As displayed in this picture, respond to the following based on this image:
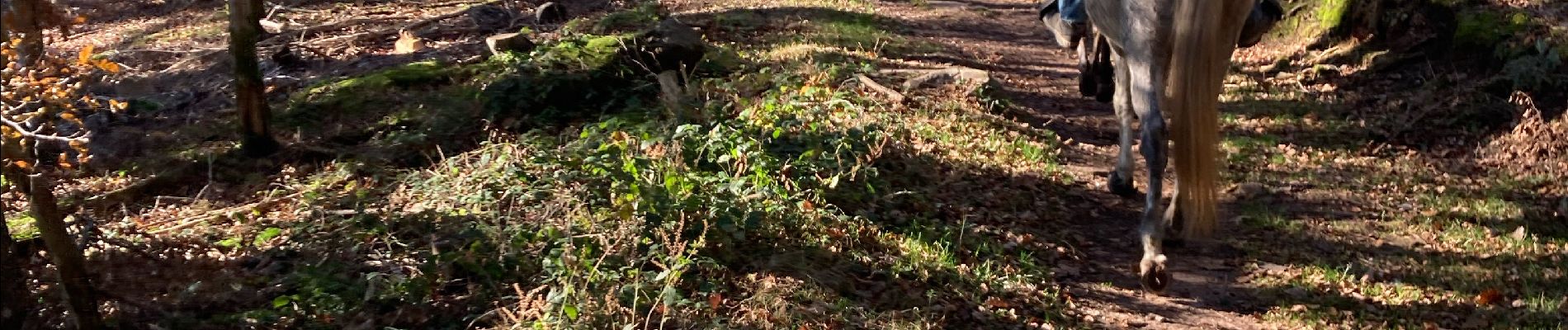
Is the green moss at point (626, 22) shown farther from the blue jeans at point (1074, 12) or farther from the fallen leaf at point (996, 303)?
the fallen leaf at point (996, 303)

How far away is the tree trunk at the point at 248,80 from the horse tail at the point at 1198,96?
18.6 feet

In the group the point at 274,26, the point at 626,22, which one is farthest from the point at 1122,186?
the point at 274,26

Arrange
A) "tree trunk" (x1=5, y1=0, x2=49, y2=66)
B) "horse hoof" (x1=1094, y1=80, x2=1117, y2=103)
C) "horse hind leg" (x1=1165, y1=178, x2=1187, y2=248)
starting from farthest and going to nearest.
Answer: "horse hoof" (x1=1094, y1=80, x2=1117, y2=103) < "tree trunk" (x1=5, y1=0, x2=49, y2=66) < "horse hind leg" (x1=1165, y1=178, x2=1187, y2=248)

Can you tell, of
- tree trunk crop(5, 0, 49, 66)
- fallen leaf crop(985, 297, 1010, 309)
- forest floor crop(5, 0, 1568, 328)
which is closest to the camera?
forest floor crop(5, 0, 1568, 328)

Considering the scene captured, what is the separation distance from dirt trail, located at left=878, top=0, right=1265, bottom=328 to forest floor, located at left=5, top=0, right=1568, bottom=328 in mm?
25

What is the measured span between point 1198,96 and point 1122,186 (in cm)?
178

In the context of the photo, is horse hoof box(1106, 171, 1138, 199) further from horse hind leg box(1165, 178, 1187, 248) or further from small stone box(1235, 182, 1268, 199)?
horse hind leg box(1165, 178, 1187, 248)

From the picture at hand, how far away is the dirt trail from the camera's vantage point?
5164 millimetres

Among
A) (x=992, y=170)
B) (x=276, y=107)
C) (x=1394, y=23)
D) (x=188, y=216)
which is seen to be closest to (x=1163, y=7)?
(x=992, y=170)

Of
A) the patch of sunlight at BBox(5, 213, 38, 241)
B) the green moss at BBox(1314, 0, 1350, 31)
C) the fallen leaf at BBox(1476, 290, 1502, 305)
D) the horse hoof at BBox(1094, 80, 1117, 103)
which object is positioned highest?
the green moss at BBox(1314, 0, 1350, 31)

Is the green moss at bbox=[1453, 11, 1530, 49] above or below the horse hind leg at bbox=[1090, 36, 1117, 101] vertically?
above

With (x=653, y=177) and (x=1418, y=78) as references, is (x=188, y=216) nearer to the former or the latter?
(x=653, y=177)

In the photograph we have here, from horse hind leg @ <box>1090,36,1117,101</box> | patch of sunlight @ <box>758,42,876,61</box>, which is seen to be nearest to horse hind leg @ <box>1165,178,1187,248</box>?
horse hind leg @ <box>1090,36,1117,101</box>

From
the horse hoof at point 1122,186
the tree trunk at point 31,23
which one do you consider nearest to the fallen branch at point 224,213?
the tree trunk at point 31,23
